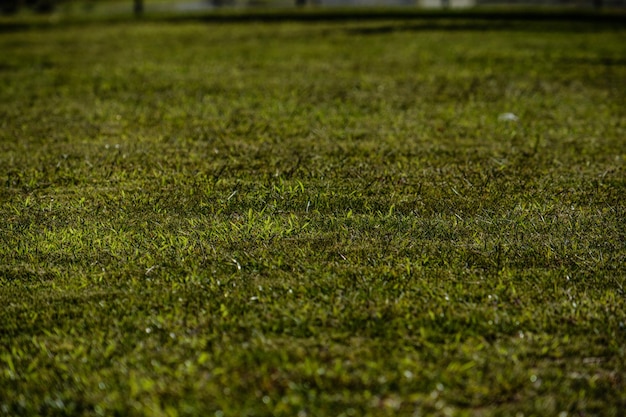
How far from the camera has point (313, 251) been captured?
3867mm

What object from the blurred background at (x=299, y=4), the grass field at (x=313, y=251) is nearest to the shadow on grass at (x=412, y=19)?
the blurred background at (x=299, y=4)

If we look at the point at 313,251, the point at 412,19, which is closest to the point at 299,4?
the point at 412,19

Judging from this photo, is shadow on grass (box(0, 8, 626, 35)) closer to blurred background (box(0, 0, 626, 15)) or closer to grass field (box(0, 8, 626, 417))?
blurred background (box(0, 0, 626, 15))

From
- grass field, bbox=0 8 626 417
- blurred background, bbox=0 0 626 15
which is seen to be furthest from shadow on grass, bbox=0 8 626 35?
→ grass field, bbox=0 8 626 417

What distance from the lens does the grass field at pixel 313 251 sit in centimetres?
272

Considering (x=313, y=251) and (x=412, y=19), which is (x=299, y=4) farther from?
(x=313, y=251)

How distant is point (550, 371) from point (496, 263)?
3.29 feet

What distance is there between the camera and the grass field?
272cm

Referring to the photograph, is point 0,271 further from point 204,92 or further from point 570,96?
point 570,96

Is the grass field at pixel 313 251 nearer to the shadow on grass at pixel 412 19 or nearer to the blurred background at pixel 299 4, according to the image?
the shadow on grass at pixel 412 19

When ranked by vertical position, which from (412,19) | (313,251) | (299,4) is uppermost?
(299,4)

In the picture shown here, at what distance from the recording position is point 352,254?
3.82m

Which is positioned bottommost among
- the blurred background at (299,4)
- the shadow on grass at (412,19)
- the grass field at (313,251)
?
the grass field at (313,251)

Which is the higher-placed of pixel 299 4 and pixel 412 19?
pixel 299 4
